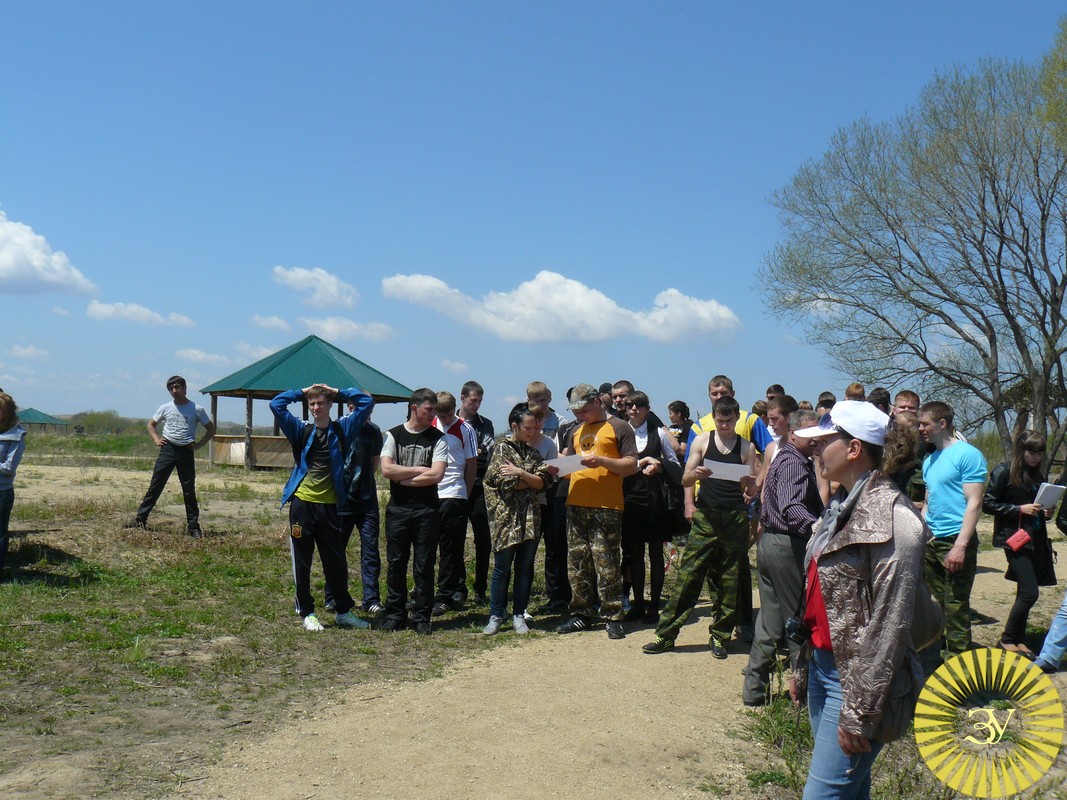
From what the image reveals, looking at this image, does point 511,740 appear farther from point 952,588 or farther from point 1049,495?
point 1049,495

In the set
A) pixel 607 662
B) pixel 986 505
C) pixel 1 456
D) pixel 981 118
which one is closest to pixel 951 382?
pixel 981 118

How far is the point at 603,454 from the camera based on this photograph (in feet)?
25.0

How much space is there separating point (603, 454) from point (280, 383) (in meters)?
21.6

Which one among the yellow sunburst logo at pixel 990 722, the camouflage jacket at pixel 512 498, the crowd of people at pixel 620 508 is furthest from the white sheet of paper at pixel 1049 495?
the yellow sunburst logo at pixel 990 722

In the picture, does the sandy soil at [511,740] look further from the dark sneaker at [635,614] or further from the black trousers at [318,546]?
the black trousers at [318,546]

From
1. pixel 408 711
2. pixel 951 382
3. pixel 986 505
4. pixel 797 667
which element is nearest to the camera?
pixel 797 667

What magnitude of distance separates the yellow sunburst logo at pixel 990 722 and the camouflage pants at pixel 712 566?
3420 mm

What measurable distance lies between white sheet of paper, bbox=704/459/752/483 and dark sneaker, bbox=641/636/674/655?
1.28m

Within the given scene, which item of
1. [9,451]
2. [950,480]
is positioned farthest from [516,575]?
[9,451]

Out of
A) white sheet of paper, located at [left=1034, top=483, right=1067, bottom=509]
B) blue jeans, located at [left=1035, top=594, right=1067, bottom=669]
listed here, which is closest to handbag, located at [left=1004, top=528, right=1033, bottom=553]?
white sheet of paper, located at [left=1034, top=483, right=1067, bottom=509]

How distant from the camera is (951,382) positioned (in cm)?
2561

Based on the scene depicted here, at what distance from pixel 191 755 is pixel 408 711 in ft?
4.06

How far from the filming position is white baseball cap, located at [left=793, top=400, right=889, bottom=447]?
3188 millimetres

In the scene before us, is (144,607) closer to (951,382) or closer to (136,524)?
(136,524)
